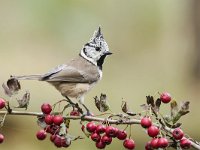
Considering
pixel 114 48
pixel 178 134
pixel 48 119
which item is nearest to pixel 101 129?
pixel 48 119

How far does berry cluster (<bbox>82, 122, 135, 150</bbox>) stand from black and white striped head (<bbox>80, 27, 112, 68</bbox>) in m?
0.73

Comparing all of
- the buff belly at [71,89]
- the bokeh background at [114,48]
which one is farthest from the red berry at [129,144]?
the bokeh background at [114,48]

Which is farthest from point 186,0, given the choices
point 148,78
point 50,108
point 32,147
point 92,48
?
point 50,108

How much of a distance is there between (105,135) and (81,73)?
4.30ft

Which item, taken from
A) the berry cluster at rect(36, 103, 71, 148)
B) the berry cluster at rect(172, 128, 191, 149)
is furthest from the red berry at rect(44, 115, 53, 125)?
the berry cluster at rect(172, 128, 191, 149)

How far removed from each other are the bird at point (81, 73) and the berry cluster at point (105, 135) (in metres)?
0.74

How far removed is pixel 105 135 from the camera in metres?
3.43

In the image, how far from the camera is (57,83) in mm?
4406

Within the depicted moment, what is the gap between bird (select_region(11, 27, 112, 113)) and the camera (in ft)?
14.1

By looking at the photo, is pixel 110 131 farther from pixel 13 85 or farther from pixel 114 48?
pixel 114 48

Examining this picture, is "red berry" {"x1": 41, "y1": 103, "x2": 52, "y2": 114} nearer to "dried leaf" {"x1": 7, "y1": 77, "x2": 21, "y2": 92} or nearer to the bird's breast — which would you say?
"dried leaf" {"x1": 7, "y1": 77, "x2": 21, "y2": 92}

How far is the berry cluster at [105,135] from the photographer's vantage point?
3398 millimetres

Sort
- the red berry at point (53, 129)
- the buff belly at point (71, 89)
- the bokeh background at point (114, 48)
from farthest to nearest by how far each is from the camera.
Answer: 1. the bokeh background at point (114, 48)
2. the buff belly at point (71, 89)
3. the red berry at point (53, 129)

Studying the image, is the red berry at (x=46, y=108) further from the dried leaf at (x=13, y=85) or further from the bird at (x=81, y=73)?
the bird at (x=81, y=73)
